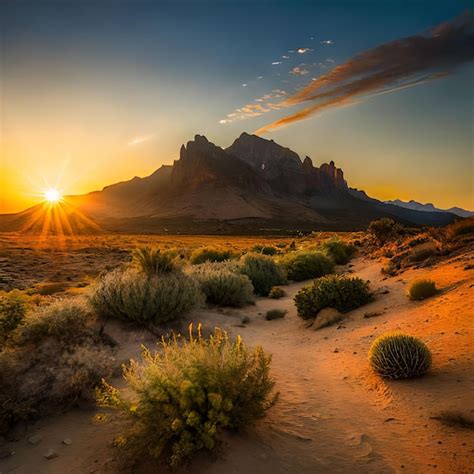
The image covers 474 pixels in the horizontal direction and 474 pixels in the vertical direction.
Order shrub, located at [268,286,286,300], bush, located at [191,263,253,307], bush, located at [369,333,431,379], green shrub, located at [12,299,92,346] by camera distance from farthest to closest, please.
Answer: shrub, located at [268,286,286,300] → bush, located at [191,263,253,307] → green shrub, located at [12,299,92,346] → bush, located at [369,333,431,379]

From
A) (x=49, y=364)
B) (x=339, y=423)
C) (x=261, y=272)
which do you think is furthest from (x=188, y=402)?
(x=261, y=272)

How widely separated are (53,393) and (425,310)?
24.1ft

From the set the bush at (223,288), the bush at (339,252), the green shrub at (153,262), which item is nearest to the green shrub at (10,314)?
the green shrub at (153,262)

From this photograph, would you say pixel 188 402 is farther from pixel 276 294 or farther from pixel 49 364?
pixel 276 294

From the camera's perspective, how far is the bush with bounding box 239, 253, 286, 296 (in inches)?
580

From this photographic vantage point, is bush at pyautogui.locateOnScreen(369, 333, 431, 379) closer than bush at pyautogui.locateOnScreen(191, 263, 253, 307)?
Yes

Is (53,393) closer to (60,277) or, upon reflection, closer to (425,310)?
(425,310)

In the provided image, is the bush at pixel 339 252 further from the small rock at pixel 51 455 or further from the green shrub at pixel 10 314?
the small rock at pixel 51 455

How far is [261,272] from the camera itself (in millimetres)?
15195

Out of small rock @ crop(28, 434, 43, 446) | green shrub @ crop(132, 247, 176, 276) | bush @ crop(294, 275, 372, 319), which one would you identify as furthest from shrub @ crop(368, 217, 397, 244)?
small rock @ crop(28, 434, 43, 446)

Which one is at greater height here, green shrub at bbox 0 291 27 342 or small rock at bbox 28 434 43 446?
green shrub at bbox 0 291 27 342

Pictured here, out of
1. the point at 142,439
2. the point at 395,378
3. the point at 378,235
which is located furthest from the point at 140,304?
the point at 378,235

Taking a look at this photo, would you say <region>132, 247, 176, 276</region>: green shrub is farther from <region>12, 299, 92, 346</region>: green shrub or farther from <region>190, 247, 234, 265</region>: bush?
<region>190, 247, 234, 265</region>: bush

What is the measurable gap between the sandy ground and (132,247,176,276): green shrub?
1.92m
